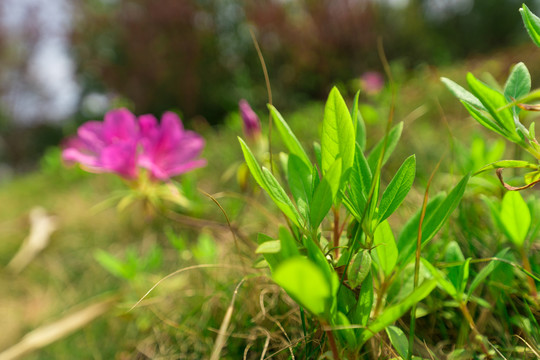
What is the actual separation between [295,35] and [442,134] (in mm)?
5083

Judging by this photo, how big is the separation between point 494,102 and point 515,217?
0.57 ft

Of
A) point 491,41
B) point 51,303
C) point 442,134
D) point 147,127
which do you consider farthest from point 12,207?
point 491,41

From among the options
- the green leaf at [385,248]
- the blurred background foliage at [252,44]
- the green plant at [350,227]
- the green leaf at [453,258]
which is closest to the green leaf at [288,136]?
the green plant at [350,227]

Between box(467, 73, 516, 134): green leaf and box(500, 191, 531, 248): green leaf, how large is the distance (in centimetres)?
11

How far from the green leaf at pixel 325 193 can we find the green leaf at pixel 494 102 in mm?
188

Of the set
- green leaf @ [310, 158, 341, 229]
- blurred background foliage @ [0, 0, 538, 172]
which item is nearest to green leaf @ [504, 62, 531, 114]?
green leaf @ [310, 158, 341, 229]

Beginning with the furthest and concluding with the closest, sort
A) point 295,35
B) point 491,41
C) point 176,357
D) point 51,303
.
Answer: point 491,41
point 295,35
point 51,303
point 176,357

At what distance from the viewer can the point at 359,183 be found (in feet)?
1.29

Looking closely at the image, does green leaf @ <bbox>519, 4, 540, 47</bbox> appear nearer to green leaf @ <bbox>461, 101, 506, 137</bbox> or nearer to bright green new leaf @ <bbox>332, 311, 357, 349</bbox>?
green leaf @ <bbox>461, 101, 506, 137</bbox>

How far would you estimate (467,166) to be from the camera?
69 centimetres

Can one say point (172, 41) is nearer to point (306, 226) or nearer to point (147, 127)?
point (147, 127)

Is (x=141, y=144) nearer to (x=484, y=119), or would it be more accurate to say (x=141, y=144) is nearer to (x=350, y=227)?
(x=350, y=227)

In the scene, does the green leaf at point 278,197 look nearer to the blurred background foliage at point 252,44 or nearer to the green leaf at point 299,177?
the green leaf at point 299,177

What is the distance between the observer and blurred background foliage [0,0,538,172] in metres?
6.22
